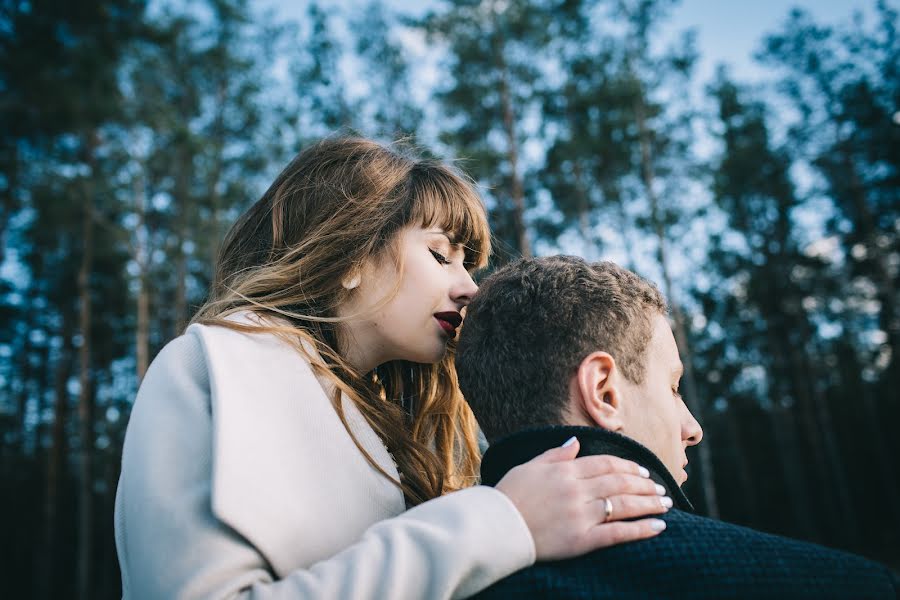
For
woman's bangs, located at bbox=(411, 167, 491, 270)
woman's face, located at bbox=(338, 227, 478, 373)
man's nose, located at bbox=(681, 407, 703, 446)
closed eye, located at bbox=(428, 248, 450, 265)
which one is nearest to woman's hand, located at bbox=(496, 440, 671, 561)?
man's nose, located at bbox=(681, 407, 703, 446)

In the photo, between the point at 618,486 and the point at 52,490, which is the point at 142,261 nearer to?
the point at 52,490

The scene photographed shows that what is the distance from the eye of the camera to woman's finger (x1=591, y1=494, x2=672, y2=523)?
1.25 meters

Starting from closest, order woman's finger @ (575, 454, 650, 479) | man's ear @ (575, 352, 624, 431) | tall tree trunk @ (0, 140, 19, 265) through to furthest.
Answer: woman's finger @ (575, 454, 650, 479), man's ear @ (575, 352, 624, 431), tall tree trunk @ (0, 140, 19, 265)

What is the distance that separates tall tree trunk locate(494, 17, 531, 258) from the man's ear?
385 inches

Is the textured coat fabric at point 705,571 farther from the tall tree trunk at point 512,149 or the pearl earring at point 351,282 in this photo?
the tall tree trunk at point 512,149

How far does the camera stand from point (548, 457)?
140cm

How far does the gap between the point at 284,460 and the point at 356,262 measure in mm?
1017

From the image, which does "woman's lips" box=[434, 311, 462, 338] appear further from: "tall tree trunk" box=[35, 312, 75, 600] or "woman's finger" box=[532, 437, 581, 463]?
"tall tree trunk" box=[35, 312, 75, 600]

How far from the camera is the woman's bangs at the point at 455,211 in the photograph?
241 cm

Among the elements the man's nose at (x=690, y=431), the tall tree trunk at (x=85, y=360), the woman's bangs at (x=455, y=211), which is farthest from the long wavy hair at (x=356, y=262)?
the tall tree trunk at (x=85, y=360)

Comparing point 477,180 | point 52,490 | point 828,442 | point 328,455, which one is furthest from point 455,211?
point 828,442

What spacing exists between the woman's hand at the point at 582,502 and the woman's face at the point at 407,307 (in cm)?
94

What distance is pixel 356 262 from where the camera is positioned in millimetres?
2271

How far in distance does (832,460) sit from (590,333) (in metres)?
24.7
